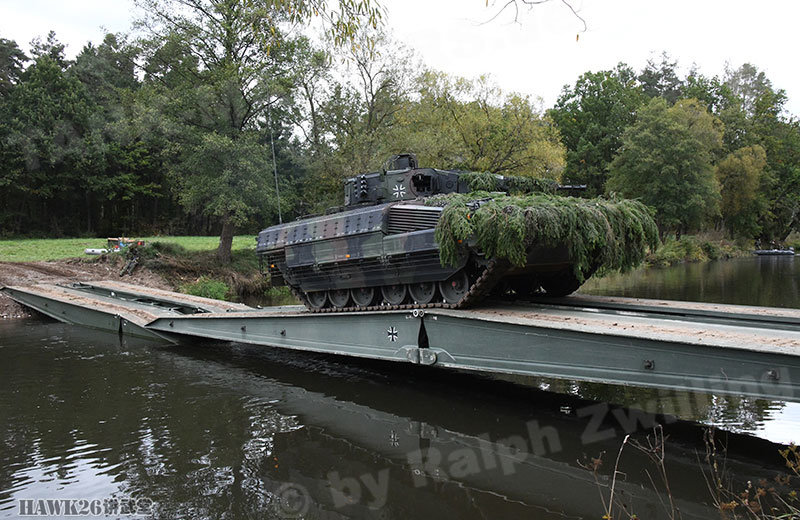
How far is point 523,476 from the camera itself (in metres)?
6.05

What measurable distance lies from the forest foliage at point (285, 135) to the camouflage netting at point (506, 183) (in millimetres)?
70

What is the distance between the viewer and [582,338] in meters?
6.52

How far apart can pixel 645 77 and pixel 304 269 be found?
68983 millimetres

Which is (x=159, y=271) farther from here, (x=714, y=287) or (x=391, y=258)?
(x=714, y=287)

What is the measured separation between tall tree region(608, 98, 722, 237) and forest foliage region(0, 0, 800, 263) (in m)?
0.14

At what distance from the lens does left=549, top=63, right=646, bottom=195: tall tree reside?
54656mm

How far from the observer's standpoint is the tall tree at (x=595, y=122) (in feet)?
179

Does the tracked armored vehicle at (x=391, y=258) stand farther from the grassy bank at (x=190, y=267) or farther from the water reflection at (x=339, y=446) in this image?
the grassy bank at (x=190, y=267)

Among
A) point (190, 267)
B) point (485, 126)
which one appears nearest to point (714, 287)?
point (485, 126)

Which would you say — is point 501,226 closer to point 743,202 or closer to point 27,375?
point 27,375

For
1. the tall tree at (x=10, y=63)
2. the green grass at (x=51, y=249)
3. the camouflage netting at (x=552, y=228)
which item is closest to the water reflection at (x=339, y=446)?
the camouflage netting at (x=552, y=228)

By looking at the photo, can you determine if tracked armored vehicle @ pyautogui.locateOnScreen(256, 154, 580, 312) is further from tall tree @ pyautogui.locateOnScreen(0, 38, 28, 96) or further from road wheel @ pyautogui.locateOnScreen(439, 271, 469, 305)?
tall tree @ pyautogui.locateOnScreen(0, 38, 28, 96)

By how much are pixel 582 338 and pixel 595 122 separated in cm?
5348

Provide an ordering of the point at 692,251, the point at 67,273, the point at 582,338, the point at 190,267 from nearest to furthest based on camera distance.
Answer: the point at 582,338 < the point at 67,273 < the point at 190,267 < the point at 692,251
